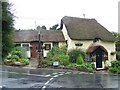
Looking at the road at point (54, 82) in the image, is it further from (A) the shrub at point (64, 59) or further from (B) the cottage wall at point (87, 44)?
(B) the cottage wall at point (87, 44)

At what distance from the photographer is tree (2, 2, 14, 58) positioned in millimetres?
13203

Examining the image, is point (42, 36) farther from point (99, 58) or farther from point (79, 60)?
point (79, 60)

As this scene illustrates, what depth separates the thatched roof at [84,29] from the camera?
4508 cm

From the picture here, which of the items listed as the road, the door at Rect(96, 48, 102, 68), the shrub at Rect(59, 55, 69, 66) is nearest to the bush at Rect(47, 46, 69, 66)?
the shrub at Rect(59, 55, 69, 66)

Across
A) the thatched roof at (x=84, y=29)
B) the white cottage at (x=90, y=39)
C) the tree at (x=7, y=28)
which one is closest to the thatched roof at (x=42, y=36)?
the white cottage at (x=90, y=39)

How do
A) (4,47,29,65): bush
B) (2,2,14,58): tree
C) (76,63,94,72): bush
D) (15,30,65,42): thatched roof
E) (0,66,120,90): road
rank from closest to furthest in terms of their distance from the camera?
(2,2,14,58): tree < (0,66,120,90): road < (76,63,94,72): bush < (4,47,29,65): bush < (15,30,65,42): thatched roof

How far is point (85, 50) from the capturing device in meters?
44.5

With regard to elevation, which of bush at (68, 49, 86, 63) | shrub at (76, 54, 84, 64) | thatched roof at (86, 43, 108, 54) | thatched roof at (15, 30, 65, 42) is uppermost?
thatched roof at (15, 30, 65, 42)

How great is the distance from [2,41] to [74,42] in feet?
104

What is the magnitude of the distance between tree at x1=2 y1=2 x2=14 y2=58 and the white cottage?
94.6ft

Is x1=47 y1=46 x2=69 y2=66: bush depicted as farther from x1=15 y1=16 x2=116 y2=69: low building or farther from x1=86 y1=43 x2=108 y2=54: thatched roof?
x1=86 y1=43 x2=108 y2=54: thatched roof

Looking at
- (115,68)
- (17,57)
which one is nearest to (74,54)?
(115,68)

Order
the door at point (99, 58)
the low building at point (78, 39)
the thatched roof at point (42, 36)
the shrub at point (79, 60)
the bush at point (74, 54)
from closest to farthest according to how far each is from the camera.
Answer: the shrub at point (79, 60)
the bush at point (74, 54)
the door at point (99, 58)
the low building at point (78, 39)
the thatched roof at point (42, 36)

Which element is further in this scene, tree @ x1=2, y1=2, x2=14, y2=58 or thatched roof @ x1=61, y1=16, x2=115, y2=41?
thatched roof @ x1=61, y1=16, x2=115, y2=41
